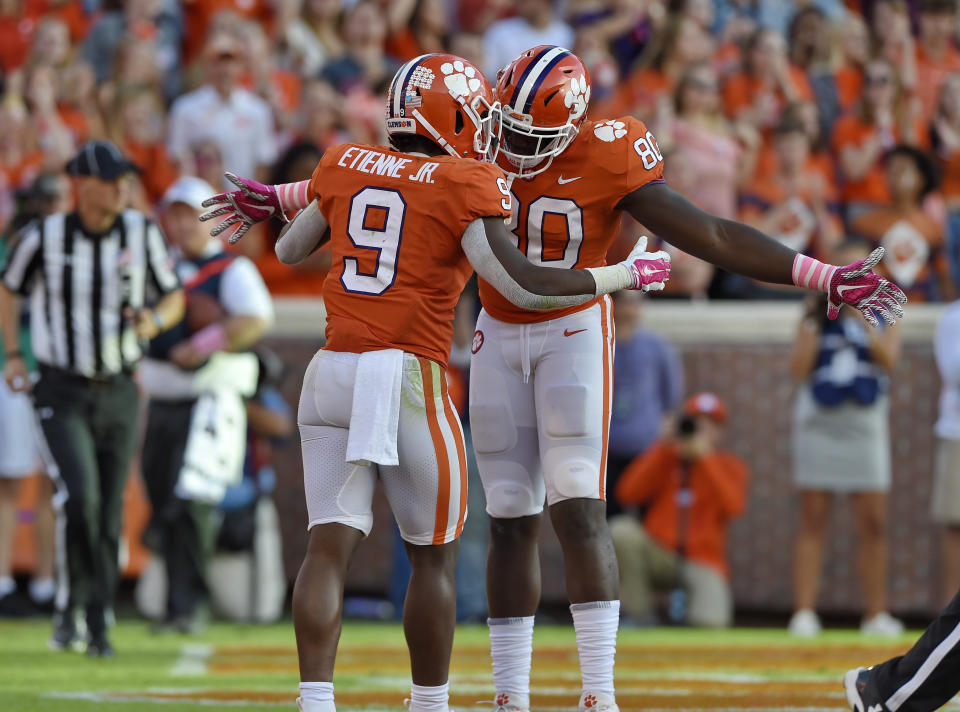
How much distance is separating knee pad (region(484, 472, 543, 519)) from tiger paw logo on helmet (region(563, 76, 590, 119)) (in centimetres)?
115

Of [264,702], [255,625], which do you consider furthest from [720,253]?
[255,625]

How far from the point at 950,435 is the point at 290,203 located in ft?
16.3

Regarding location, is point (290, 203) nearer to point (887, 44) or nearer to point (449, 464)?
point (449, 464)

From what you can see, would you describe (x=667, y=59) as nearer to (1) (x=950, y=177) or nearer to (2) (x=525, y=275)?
(1) (x=950, y=177)

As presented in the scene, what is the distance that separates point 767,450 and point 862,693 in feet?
17.5

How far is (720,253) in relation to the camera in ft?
15.7

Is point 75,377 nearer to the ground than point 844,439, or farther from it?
farther from it

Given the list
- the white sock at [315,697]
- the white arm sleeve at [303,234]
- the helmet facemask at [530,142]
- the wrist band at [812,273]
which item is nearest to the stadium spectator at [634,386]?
the helmet facemask at [530,142]

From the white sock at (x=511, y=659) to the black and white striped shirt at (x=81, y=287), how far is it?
3.02 metres

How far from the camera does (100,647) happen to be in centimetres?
708

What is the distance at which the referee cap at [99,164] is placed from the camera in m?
7.14

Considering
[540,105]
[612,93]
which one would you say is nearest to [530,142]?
[540,105]

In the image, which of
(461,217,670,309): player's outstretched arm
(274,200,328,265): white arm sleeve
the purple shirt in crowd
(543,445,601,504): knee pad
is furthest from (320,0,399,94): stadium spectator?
(461,217,670,309): player's outstretched arm

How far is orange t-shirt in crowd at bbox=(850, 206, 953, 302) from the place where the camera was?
32.3 ft
